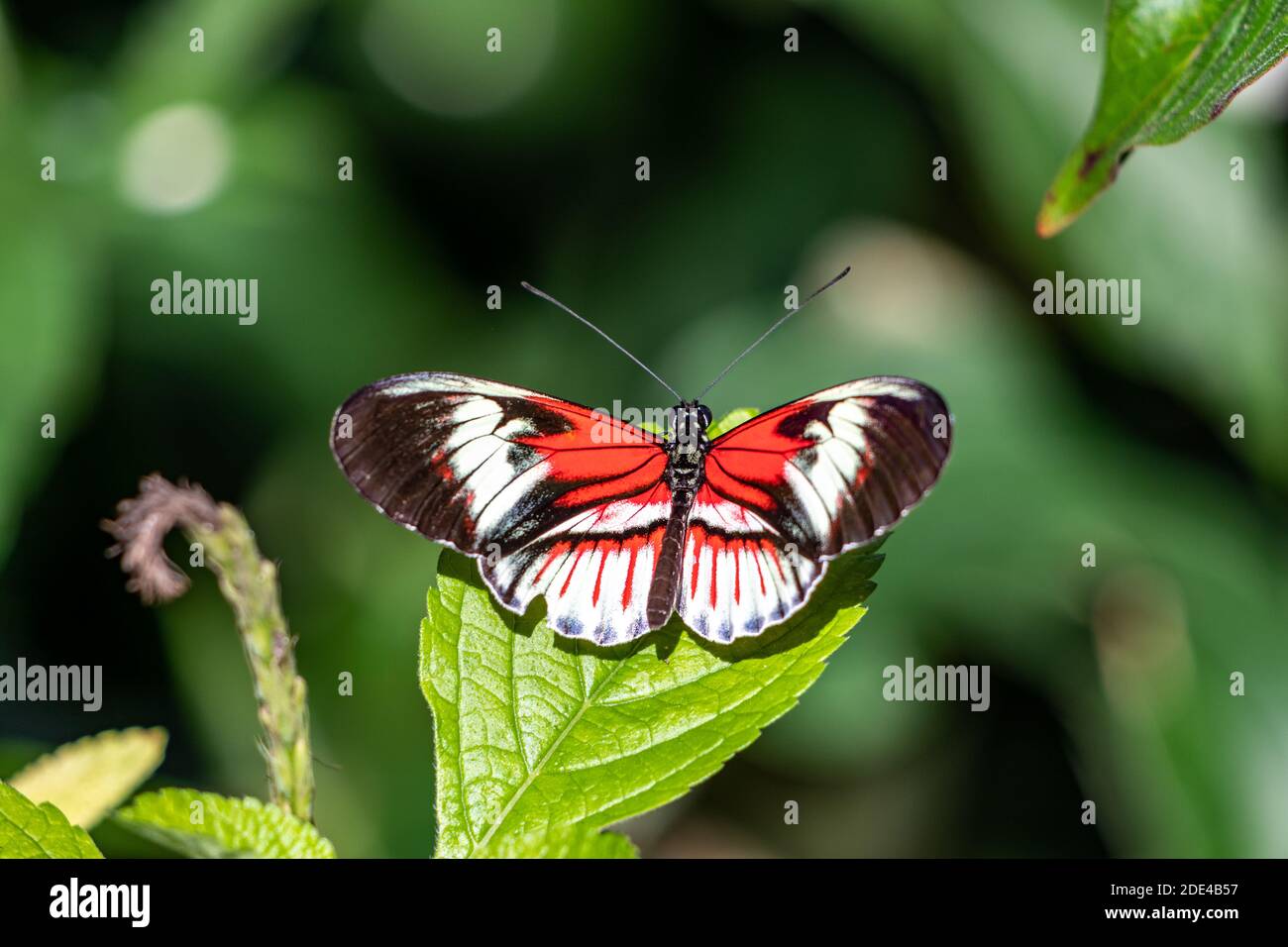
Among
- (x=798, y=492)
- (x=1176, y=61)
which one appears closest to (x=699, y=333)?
(x=798, y=492)

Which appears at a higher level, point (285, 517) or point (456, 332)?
point (456, 332)

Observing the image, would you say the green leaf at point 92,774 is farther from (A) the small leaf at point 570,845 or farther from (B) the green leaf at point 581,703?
(A) the small leaf at point 570,845

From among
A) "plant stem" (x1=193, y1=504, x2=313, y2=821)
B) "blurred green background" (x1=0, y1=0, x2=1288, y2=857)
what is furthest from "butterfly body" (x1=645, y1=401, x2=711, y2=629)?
"blurred green background" (x1=0, y1=0, x2=1288, y2=857)

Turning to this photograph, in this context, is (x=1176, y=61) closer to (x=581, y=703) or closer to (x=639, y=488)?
(x=581, y=703)

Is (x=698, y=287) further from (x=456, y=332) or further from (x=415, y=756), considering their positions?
(x=415, y=756)

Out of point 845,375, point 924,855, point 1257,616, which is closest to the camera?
point 1257,616

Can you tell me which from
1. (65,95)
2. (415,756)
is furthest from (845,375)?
(65,95)

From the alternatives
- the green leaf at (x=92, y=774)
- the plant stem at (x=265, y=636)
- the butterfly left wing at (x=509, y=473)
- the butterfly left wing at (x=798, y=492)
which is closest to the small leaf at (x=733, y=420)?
the butterfly left wing at (x=798, y=492)
